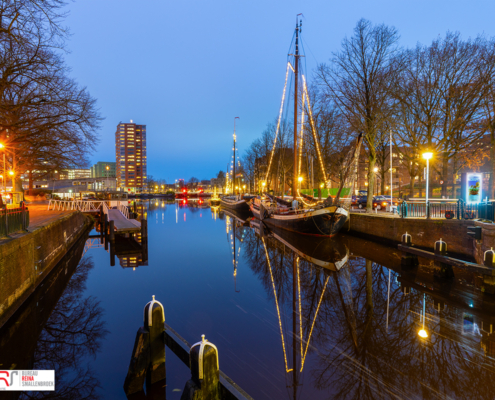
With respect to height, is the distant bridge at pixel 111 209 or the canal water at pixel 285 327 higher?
the distant bridge at pixel 111 209

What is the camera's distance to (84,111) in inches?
712

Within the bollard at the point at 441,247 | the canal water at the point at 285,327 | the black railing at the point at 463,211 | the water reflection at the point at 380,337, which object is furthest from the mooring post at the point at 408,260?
the black railing at the point at 463,211

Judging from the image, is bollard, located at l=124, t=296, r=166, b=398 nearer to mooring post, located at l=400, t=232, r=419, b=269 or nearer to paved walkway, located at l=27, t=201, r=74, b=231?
paved walkway, located at l=27, t=201, r=74, b=231

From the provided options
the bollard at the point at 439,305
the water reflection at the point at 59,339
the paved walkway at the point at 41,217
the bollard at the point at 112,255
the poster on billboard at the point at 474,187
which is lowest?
the bollard at the point at 112,255

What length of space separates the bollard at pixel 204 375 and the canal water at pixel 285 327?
2165mm

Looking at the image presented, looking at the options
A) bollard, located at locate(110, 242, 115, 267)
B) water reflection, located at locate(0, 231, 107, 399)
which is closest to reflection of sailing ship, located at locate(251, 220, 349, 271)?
water reflection, located at locate(0, 231, 107, 399)

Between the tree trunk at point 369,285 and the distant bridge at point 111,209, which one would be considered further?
the distant bridge at point 111,209

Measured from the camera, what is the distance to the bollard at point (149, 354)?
5172 millimetres

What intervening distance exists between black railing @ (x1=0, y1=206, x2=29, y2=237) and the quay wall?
0.41 meters

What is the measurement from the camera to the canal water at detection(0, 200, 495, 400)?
591cm

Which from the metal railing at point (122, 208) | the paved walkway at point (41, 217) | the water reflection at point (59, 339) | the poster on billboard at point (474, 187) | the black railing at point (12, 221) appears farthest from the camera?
the metal railing at point (122, 208)

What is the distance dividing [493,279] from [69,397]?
38.7ft

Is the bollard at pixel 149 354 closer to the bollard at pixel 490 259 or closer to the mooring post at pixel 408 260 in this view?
the bollard at pixel 490 259

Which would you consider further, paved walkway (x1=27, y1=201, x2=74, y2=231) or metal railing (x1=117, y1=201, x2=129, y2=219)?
metal railing (x1=117, y1=201, x2=129, y2=219)
